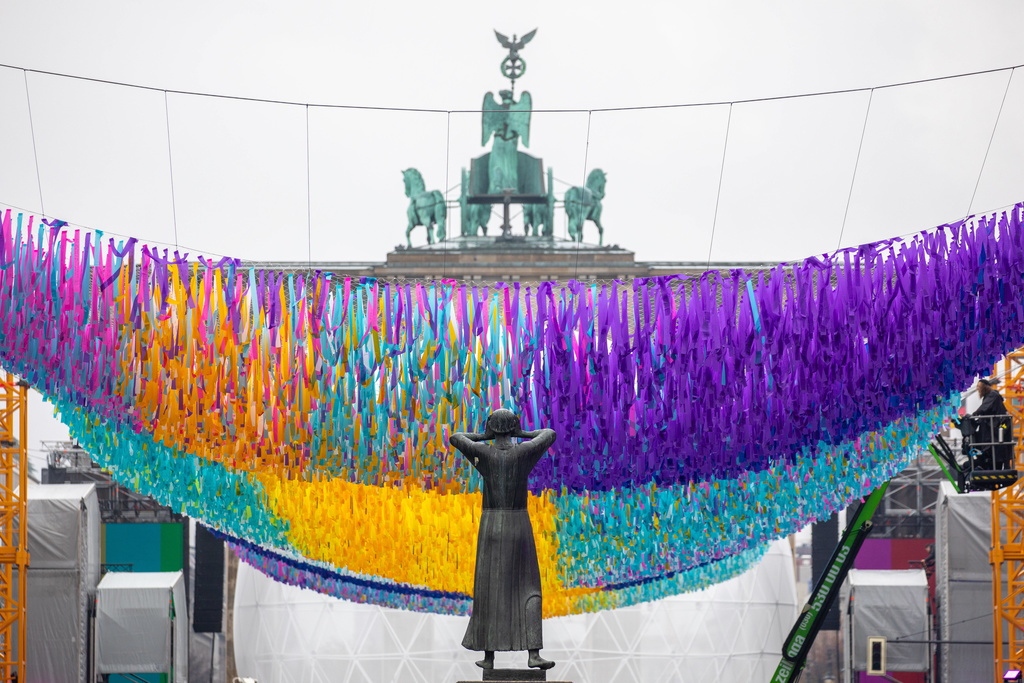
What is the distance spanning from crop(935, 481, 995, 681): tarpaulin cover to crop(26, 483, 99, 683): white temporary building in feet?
57.8

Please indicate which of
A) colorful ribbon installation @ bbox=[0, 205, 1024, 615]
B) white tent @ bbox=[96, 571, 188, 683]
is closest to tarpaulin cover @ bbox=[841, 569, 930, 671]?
white tent @ bbox=[96, 571, 188, 683]

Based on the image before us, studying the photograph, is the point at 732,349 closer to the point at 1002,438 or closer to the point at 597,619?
the point at 1002,438

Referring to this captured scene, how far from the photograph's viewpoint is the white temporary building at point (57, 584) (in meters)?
31.4

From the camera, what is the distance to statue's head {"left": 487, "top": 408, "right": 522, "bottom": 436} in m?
11.4

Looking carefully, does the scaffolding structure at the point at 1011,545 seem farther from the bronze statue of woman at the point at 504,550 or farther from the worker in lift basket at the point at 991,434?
the bronze statue of woman at the point at 504,550

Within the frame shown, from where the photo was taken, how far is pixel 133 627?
32.8 meters

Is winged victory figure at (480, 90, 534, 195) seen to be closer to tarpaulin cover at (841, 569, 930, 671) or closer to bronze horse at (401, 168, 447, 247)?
bronze horse at (401, 168, 447, 247)

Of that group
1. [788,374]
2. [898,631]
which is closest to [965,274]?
[788,374]

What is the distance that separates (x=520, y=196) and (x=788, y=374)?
3694 centimetres

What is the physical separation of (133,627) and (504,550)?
76.7 feet

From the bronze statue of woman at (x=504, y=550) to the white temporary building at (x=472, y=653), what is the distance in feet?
67.6

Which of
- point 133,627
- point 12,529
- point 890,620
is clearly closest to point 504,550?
point 12,529

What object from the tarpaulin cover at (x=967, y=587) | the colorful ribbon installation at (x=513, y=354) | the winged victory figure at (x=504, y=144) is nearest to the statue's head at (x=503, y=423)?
the colorful ribbon installation at (x=513, y=354)

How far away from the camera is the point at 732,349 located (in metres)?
15.0
